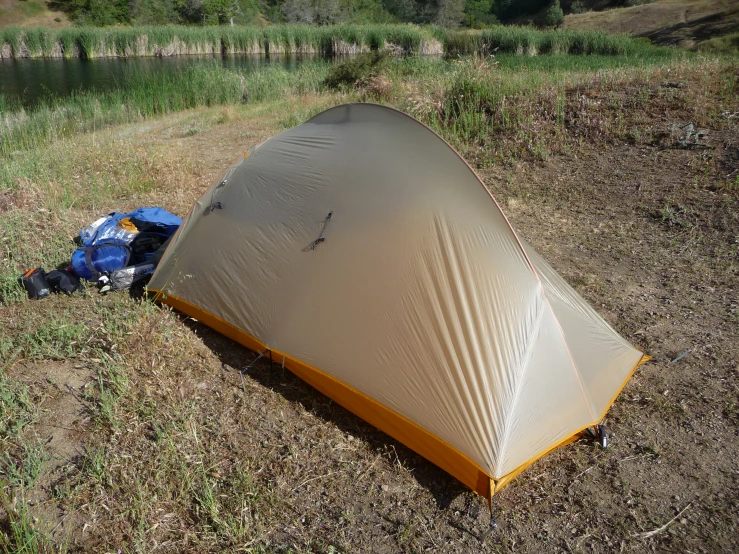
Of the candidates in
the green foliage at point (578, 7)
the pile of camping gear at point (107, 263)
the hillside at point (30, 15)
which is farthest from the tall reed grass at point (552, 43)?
the hillside at point (30, 15)

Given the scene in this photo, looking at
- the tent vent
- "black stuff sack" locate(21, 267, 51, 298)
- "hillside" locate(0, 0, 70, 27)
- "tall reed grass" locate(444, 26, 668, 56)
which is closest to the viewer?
the tent vent

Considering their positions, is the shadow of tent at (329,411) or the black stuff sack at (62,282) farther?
the black stuff sack at (62,282)

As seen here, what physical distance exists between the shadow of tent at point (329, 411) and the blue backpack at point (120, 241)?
83 centimetres

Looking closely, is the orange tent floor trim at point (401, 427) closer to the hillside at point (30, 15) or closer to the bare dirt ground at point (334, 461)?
the bare dirt ground at point (334, 461)

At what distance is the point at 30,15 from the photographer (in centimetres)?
3994

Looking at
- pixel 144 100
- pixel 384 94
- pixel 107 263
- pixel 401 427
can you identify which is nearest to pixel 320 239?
pixel 401 427

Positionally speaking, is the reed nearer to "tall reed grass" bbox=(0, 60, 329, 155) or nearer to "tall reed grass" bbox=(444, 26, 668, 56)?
"tall reed grass" bbox=(0, 60, 329, 155)

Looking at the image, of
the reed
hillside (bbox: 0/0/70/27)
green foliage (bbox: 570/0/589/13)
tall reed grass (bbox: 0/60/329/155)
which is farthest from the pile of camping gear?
green foliage (bbox: 570/0/589/13)

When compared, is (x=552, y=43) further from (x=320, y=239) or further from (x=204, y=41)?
(x=320, y=239)

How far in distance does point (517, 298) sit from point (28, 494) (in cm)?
258

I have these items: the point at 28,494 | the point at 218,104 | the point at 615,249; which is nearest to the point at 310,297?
the point at 28,494

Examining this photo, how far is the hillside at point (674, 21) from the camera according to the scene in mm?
26594

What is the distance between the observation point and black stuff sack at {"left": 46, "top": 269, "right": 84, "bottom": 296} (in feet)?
14.2

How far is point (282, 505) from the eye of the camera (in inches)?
104
